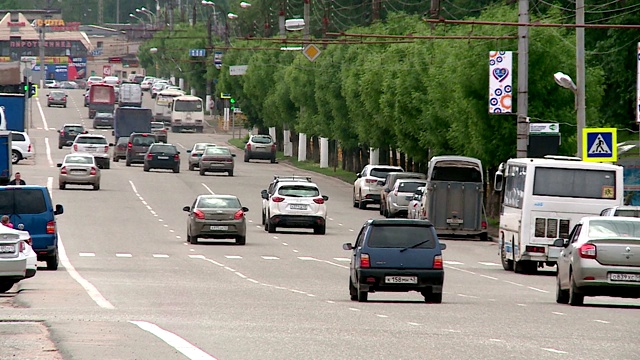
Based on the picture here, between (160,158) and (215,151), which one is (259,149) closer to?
(215,151)

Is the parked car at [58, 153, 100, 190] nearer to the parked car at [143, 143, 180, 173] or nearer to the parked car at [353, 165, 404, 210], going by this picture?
the parked car at [353, 165, 404, 210]

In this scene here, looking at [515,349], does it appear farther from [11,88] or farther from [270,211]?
[11,88]

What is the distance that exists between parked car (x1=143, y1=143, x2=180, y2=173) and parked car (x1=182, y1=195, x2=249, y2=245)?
34.0m

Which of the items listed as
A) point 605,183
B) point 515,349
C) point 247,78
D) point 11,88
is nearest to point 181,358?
point 515,349

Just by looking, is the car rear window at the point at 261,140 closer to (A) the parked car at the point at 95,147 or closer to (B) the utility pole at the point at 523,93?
(A) the parked car at the point at 95,147

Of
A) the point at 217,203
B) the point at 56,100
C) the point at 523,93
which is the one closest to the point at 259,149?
the point at 523,93

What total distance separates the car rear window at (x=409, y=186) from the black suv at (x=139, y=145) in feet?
97.5

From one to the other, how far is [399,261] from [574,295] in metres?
2.92

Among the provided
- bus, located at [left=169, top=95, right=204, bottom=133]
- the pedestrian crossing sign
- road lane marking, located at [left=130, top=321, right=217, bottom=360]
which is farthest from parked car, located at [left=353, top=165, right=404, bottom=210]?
bus, located at [left=169, top=95, right=204, bottom=133]

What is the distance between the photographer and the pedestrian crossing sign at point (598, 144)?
38062 mm

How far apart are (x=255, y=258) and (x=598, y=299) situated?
38.7 feet

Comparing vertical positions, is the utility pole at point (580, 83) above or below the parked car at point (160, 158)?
above

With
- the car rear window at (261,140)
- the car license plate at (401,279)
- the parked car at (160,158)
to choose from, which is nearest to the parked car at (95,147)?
the parked car at (160,158)

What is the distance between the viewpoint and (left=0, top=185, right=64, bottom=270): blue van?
31.5m
